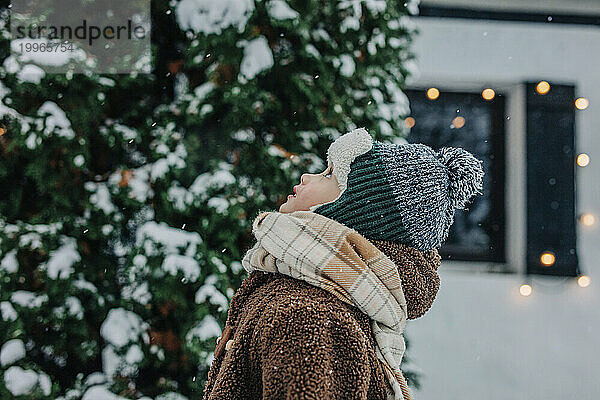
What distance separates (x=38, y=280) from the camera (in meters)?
2.52

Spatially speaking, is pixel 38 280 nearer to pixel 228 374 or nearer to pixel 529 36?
pixel 228 374

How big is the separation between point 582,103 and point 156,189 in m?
2.44

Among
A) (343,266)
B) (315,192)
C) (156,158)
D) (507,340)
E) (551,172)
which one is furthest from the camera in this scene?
(551,172)

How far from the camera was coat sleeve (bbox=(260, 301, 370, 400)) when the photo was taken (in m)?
1.09

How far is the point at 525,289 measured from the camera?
11.7ft

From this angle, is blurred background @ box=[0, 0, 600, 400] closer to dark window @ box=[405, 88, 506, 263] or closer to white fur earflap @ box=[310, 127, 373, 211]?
dark window @ box=[405, 88, 506, 263]

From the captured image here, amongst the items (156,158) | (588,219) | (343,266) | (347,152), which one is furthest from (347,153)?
(588,219)

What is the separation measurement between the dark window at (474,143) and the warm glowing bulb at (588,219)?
16.6 inches

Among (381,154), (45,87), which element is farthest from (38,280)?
(381,154)

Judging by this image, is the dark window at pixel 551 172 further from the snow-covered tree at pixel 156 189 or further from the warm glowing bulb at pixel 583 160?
the snow-covered tree at pixel 156 189

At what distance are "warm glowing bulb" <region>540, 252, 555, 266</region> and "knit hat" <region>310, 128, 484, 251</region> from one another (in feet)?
8.13

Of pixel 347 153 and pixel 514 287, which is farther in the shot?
pixel 514 287

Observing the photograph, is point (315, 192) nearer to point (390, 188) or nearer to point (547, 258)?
point (390, 188)

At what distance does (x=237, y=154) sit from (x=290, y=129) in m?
0.23
